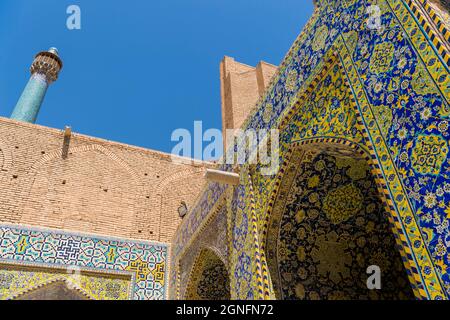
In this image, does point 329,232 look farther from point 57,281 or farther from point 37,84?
point 37,84

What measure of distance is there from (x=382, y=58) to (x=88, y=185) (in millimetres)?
5482

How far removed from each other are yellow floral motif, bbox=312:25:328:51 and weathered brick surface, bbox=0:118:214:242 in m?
4.42

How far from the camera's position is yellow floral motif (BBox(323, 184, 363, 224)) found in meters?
3.37

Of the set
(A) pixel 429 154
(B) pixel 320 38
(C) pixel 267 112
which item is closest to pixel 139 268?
(C) pixel 267 112

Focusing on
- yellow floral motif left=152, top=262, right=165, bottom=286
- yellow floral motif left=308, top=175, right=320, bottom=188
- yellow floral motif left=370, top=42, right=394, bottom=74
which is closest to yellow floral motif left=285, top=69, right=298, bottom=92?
yellow floral motif left=308, top=175, right=320, bottom=188

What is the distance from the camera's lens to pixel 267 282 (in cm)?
306

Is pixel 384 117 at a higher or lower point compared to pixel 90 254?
lower

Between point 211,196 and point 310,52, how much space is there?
2.34 meters

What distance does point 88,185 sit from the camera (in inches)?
259

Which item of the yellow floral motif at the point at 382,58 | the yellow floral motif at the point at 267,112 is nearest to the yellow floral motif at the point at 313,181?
the yellow floral motif at the point at 267,112

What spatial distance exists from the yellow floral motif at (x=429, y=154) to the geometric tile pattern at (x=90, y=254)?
4.69 metres

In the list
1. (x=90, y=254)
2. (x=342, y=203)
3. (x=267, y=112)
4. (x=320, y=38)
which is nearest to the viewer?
(x=320, y=38)

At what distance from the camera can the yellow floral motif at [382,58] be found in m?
2.18

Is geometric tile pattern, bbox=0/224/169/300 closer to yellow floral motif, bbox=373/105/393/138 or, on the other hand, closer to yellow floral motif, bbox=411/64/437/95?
yellow floral motif, bbox=373/105/393/138
